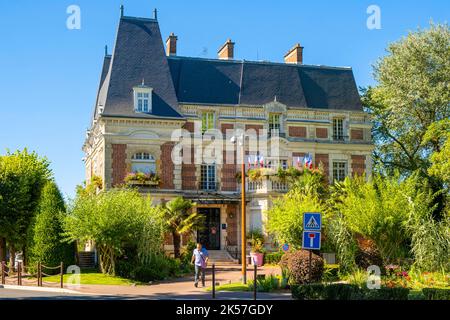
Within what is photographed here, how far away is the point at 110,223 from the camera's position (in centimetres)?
2866

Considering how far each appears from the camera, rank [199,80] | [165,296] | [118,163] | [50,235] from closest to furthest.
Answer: [165,296] → [50,235] → [118,163] → [199,80]

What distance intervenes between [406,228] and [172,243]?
13370 mm

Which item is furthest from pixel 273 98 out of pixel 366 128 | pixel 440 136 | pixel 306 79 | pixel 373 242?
pixel 373 242

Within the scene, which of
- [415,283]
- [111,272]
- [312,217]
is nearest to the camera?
[312,217]

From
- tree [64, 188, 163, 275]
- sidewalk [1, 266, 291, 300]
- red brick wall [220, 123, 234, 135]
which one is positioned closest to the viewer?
sidewalk [1, 266, 291, 300]

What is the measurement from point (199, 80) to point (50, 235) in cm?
1487

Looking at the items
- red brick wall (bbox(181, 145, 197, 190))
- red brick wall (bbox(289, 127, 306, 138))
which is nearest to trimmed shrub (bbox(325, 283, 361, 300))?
red brick wall (bbox(181, 145, 197, 190))

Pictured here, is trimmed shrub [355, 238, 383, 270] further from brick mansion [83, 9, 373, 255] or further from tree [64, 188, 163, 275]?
tree [64, 188, 163, 275]

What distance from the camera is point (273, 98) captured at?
42406 mm

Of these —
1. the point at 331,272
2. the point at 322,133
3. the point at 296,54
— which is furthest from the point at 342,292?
the point at 296,54

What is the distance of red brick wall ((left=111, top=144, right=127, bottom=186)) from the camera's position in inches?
1471

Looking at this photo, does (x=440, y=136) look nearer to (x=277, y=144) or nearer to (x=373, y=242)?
(x=277, y=144)

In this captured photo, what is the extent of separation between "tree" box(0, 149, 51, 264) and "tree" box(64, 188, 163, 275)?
5439mm

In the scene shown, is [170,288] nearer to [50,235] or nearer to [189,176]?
[50,235]
